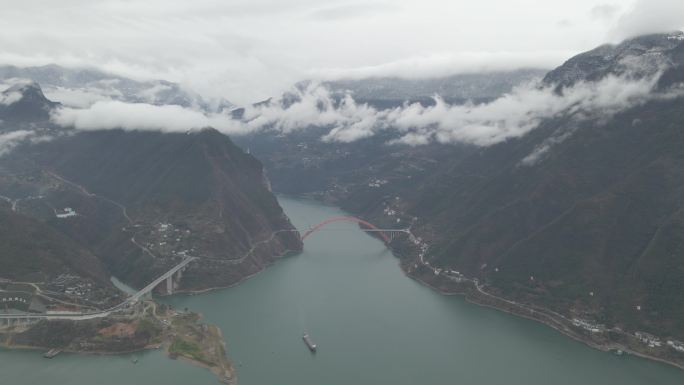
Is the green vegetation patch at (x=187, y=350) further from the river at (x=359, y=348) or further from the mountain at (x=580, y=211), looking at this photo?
the mountain at (x=580, y=211)

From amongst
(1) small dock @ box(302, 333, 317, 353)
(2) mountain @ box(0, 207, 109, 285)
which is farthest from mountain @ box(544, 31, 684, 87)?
(2) mountain @ box(0, 207, 109, 285)

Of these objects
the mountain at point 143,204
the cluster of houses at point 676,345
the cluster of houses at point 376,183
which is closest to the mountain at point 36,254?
the mountain at point 143,204

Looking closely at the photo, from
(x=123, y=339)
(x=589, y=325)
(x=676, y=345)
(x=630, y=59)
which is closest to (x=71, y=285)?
(x=123, y=339)

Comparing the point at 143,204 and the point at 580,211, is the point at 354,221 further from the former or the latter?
the point at 580,211

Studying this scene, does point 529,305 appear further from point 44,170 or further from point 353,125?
point 353,125

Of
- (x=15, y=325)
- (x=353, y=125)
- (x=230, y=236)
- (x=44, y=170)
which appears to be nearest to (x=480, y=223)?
(x=230, y=236)
